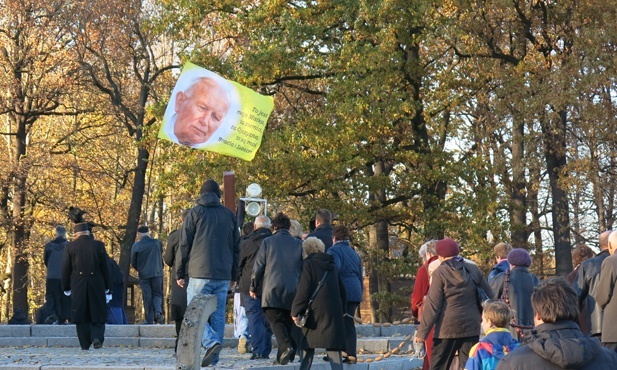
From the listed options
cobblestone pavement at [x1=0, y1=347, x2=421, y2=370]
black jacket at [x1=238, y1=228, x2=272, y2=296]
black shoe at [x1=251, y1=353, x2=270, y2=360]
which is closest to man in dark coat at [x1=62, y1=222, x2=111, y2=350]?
cobblestone pavement at [x1=0, y1=347, x2=421, y2=370]

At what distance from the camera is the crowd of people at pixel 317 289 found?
1023 centimetres

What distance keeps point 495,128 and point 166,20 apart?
10.4 meters

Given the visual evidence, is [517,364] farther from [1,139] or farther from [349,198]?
[1,139]

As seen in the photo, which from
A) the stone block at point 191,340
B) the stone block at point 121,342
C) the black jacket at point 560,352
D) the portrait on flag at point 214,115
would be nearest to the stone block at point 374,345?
the stone block at point 121,342

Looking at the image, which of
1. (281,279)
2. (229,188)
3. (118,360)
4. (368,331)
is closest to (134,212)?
(229,188)

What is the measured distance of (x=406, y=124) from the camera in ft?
97.5

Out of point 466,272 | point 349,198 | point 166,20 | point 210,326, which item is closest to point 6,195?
point 166,20

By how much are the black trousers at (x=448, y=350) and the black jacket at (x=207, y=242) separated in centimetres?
292

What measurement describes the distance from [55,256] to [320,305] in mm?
9635

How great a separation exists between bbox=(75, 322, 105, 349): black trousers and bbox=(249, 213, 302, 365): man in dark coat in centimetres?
350

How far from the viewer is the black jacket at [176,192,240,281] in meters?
12.1

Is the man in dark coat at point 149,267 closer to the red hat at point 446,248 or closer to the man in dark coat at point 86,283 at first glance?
the man in dark coat at point 86,283

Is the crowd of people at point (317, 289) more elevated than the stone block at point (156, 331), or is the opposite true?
the crowd of people at point (317, 289)

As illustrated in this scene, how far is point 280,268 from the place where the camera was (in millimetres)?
13227
